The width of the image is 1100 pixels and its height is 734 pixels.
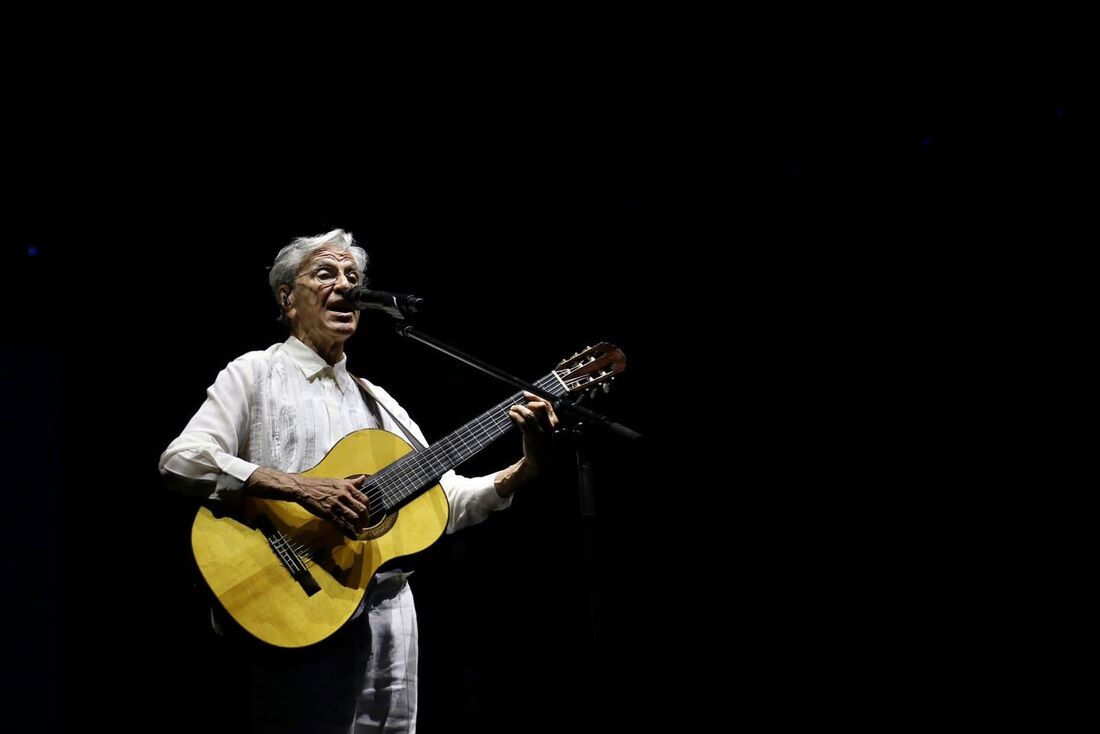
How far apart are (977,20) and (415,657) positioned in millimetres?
3299

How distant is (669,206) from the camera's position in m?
3.94

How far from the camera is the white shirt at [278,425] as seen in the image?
222 centimetres

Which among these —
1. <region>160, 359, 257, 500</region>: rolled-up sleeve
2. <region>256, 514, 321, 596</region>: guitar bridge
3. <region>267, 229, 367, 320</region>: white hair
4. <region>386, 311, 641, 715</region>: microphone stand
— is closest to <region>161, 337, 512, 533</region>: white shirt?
<region>160, 359, 257, 500</region>: rolled-up sleeve

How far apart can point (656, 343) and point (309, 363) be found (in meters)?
1.69

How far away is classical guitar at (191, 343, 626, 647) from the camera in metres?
2.16

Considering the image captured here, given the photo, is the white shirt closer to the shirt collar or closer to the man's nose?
the shirt collar

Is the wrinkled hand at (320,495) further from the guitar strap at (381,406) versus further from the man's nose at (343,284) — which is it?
the man's nose at (343,284)

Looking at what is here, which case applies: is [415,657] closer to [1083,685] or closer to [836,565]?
[836,565]

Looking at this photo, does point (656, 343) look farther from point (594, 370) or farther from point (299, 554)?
point (299, 554)

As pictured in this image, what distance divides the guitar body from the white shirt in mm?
95

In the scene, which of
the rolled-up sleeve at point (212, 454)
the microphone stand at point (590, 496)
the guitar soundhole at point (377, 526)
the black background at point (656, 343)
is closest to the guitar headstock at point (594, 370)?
the microphone stand at point (590, 496)

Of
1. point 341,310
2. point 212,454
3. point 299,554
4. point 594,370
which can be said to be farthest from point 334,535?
point 594,370

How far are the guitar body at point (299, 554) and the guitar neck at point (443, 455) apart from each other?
0.16 feet

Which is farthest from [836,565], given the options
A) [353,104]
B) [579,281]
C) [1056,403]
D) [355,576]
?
[353,104]
